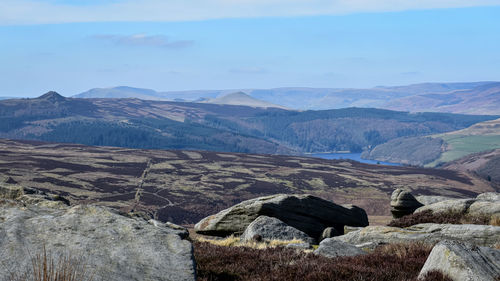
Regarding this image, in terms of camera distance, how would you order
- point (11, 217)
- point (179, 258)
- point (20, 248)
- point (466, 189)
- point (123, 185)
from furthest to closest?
1. point (466, 189)
2. point (123, 185)
3. point (11, 217)
4. point (179, 258)
5. point (20, 248)

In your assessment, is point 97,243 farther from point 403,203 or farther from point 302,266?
point 403,203

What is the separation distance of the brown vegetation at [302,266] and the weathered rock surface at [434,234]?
18.2 ft

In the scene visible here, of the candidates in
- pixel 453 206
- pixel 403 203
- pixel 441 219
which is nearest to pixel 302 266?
pixel 441 219

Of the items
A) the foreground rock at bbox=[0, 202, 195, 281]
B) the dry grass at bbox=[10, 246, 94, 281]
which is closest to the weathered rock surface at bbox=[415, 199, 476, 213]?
the foreground rock at bbox=[0, 202, 195, 281]

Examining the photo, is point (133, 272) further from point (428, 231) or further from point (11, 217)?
point (428, 231)

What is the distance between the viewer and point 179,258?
930 cm

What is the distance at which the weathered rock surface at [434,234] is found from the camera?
63.5 ft

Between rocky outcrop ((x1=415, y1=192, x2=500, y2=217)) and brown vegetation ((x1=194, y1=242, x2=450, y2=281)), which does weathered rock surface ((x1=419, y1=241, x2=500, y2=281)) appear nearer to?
brown vegetation ((x1=194, y1=242, x2=450, y2=281))

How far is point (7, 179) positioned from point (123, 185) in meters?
30.4

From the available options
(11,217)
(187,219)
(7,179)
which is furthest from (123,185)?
(11,217)

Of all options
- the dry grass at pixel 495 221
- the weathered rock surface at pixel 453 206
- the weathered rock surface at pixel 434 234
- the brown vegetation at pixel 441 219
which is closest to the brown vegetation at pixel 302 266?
the weathered rock surface at pixel 434 234

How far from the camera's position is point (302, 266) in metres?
12.0

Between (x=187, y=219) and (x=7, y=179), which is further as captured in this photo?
(x=7, y=179)

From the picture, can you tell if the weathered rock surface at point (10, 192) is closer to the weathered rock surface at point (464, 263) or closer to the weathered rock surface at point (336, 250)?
the weathered rock surface at point (336, 250)
